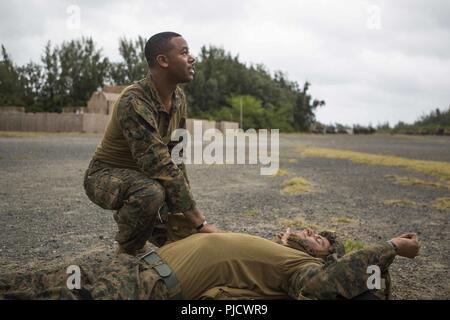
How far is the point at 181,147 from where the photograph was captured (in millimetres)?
3262

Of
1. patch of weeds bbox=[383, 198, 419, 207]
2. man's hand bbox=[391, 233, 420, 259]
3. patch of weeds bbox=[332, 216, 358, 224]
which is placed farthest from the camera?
patch of weeds bbox=[383, 198, 419, 207]

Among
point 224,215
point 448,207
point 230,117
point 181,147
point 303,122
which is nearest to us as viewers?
point 181,147

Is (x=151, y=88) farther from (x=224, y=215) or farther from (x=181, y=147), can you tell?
(x=224, y=215)

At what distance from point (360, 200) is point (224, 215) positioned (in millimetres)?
2546

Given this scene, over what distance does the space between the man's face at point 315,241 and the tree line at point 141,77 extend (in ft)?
143

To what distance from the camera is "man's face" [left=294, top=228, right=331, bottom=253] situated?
2.61m

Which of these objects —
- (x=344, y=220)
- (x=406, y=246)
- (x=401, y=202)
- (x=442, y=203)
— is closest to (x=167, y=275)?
(x=406, y=246)

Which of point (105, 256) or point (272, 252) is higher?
point (272, 252)

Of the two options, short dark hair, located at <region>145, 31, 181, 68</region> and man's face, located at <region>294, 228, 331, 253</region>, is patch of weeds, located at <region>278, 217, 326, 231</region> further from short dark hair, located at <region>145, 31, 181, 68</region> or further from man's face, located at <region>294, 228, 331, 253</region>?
short dark hair, located at <region>145, 31, 181, 68</region>

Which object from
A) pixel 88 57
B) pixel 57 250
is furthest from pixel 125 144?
pixel 88 57

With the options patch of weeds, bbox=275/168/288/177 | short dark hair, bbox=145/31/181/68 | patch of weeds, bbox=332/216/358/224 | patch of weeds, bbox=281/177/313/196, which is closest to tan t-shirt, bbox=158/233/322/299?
short dark hair, bbox=145/31/181/68

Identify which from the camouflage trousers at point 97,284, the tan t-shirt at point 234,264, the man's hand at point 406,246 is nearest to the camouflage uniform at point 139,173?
the tan t-shirt at point 234,264
